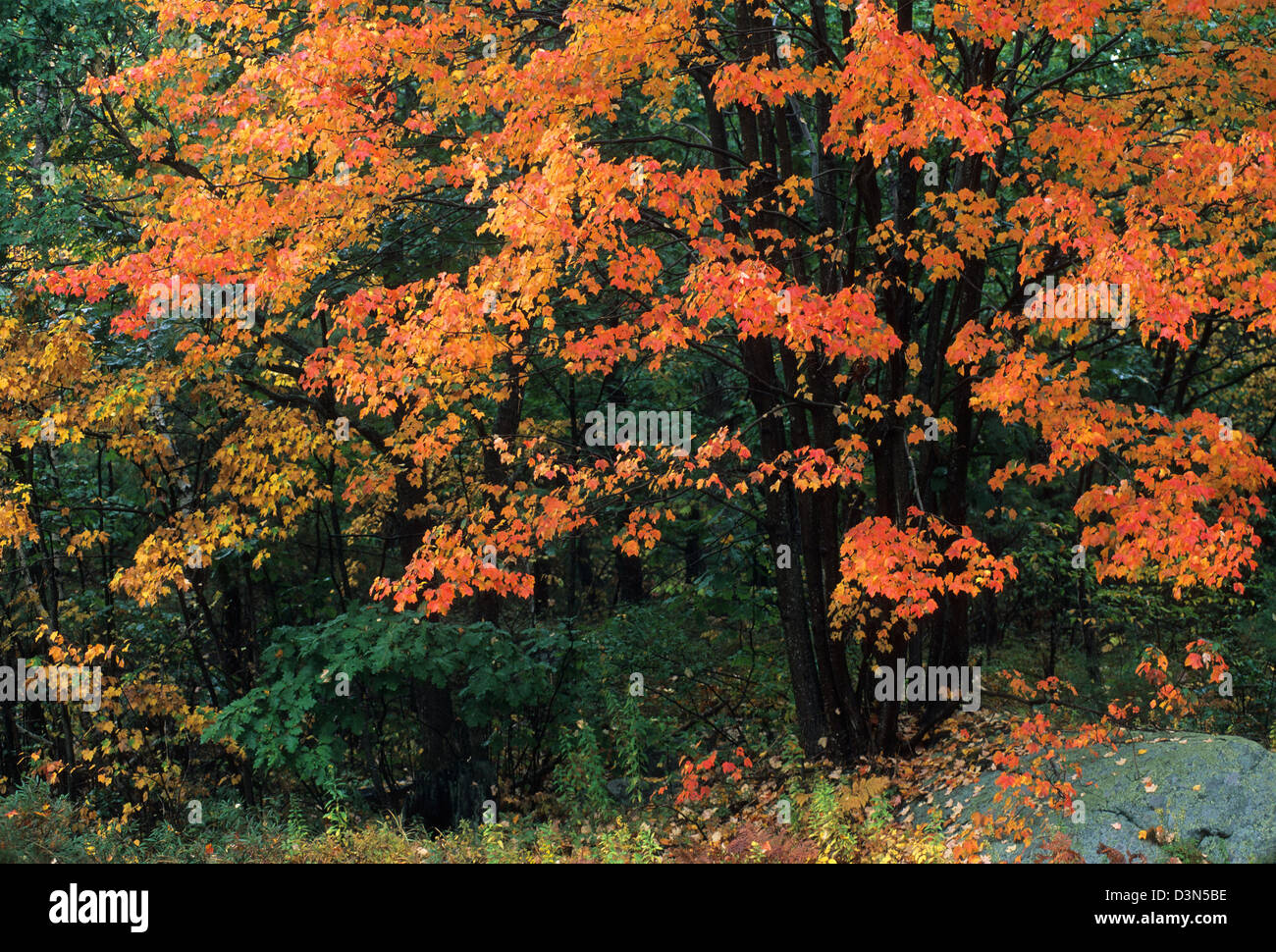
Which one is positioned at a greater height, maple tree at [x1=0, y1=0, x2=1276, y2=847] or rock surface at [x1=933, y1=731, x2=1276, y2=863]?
maple tree at [x1=0, y1=0, x2=1276, y2=847]

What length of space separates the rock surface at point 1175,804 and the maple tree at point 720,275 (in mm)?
843

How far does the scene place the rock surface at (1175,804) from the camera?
7.55 metres

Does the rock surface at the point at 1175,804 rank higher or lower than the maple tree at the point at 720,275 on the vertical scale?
lower

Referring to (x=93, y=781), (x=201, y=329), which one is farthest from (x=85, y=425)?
(x=93, y=781)

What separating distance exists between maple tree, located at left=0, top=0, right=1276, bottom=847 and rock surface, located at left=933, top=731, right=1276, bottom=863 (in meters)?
0.84

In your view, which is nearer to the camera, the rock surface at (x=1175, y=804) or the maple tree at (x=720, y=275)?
the rock surface at (x=1175, y=804)

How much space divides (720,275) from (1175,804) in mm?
4936

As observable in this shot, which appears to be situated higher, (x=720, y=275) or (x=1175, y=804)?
(x=720, y=275)

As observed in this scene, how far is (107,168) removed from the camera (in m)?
13.1

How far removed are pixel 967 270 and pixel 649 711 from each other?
651 cm

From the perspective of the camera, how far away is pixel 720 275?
7.86 m

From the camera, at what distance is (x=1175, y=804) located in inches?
313

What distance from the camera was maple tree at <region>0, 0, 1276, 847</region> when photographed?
7.92 m
